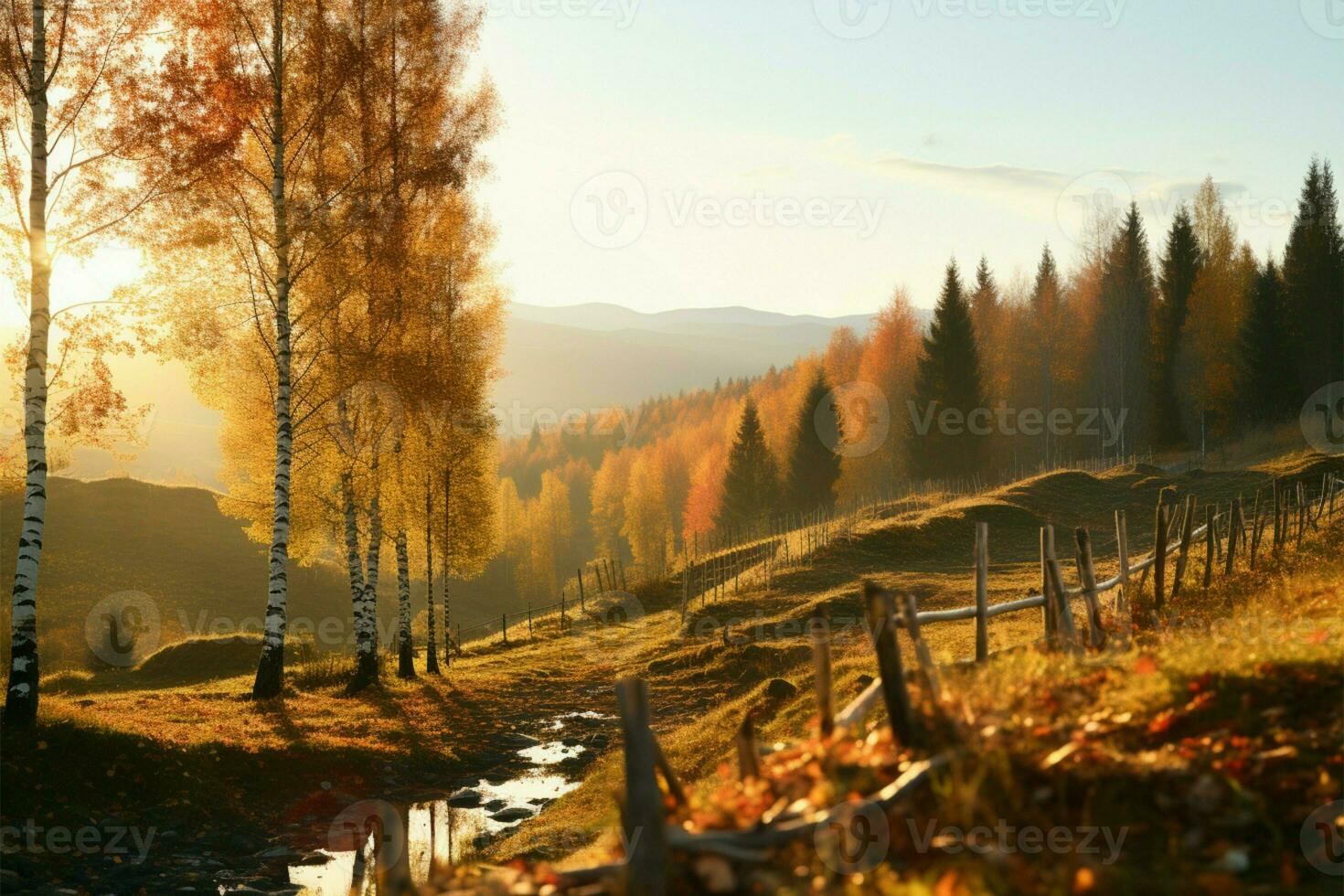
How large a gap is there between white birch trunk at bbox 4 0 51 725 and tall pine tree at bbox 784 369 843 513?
55888 mm

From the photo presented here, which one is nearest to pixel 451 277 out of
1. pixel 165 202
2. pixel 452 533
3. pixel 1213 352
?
pixel 452 533

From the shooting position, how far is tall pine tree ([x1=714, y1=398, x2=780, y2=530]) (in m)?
69.1

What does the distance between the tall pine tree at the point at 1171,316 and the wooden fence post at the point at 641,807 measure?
66.2m

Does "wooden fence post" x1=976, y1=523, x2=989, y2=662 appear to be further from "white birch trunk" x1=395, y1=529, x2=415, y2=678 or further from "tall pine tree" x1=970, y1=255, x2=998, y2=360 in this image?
"tall pine tree" x1=970, y1=255, x2=998, y2=360

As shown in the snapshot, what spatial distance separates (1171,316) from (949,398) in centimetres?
1660

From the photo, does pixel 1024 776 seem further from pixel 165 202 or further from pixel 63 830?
pixel 165 202

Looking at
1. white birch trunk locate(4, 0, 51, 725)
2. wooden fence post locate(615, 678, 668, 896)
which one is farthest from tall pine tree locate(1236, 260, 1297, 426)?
wooden fence post locate(615, 678, 668, 896)

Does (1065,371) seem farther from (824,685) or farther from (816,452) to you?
(824,685)

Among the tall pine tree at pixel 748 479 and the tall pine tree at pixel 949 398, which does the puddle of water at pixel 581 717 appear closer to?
the tall pine tree at pixel 949 398

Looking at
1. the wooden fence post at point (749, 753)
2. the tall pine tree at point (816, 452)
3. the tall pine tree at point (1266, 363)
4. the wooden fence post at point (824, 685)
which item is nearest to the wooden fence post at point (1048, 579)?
the wooden fence post at point (824, 685)

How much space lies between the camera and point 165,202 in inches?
619

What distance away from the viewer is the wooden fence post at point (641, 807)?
475 cm

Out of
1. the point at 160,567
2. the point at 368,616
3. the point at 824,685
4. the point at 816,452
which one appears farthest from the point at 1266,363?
the point at 160,567

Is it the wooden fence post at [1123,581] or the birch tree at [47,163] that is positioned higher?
the birch tree at [47,163]
